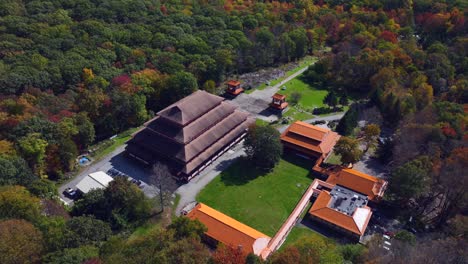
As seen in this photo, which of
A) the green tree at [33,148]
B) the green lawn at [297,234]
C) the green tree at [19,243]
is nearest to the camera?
the green tree at [19,243]

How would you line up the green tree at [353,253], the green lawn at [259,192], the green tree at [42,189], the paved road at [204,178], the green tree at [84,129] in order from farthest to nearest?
the green tree at [84,129] → the paved road at [204,178] → the green lawn at [259,192] → the green tree at [42,189] → the green tree at [353,253]

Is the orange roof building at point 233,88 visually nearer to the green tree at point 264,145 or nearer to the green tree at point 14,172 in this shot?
the green tree at point 264,145

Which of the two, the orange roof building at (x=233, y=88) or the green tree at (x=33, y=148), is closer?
the green tree at (x=33, y=148)

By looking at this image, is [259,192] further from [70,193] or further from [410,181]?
[70,193]

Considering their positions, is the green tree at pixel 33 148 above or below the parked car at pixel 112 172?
above

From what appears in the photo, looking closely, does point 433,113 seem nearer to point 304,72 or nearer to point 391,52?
point 391,52

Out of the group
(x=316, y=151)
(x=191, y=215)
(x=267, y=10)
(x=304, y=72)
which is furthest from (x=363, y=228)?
(x=267, y=10)

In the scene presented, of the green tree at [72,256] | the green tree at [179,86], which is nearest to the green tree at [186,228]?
the green tree at [72,256]

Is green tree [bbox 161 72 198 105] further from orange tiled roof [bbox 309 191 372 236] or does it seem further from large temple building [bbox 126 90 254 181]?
orange tiled roof [bbox 309 191 372 236]
